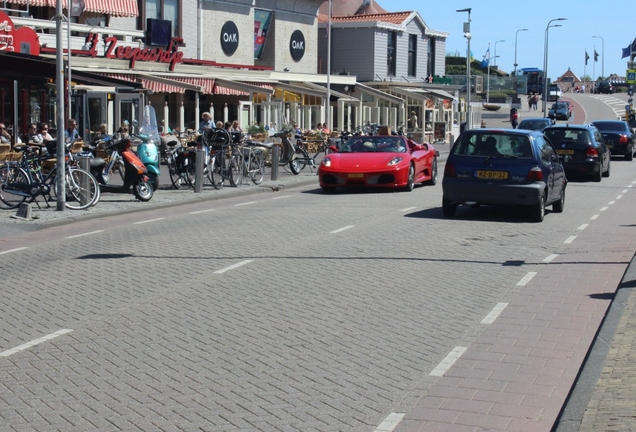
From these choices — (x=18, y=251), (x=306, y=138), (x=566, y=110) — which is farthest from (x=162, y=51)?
(x=566, y=110)

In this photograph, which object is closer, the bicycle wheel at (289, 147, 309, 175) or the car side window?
the car side window

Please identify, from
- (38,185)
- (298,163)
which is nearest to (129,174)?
(38,185)

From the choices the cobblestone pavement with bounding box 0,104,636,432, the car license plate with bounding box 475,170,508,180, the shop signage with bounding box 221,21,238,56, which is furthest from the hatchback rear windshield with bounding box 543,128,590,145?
the shop signage with bounding box 221,21,238,56

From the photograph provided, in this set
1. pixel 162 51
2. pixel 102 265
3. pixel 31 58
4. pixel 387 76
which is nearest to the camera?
pixel 102 265

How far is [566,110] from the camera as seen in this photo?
86375mm

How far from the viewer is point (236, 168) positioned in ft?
75.6

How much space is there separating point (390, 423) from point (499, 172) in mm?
10911

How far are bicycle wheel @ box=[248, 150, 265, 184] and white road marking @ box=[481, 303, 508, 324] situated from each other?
1482cm

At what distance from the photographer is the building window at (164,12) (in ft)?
128

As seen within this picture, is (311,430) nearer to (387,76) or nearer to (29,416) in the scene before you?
(29,416)

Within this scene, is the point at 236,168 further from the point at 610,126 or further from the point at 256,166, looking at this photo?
the point at 610,126

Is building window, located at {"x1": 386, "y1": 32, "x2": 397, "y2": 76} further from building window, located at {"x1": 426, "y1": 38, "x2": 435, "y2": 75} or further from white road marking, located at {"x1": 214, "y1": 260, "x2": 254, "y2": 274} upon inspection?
white road marking, located at {"x1": 214, "y1": 260, "x2": 254, "y2": 274}

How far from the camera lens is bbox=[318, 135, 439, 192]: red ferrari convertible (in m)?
21.6

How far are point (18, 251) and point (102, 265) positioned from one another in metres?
1.97
